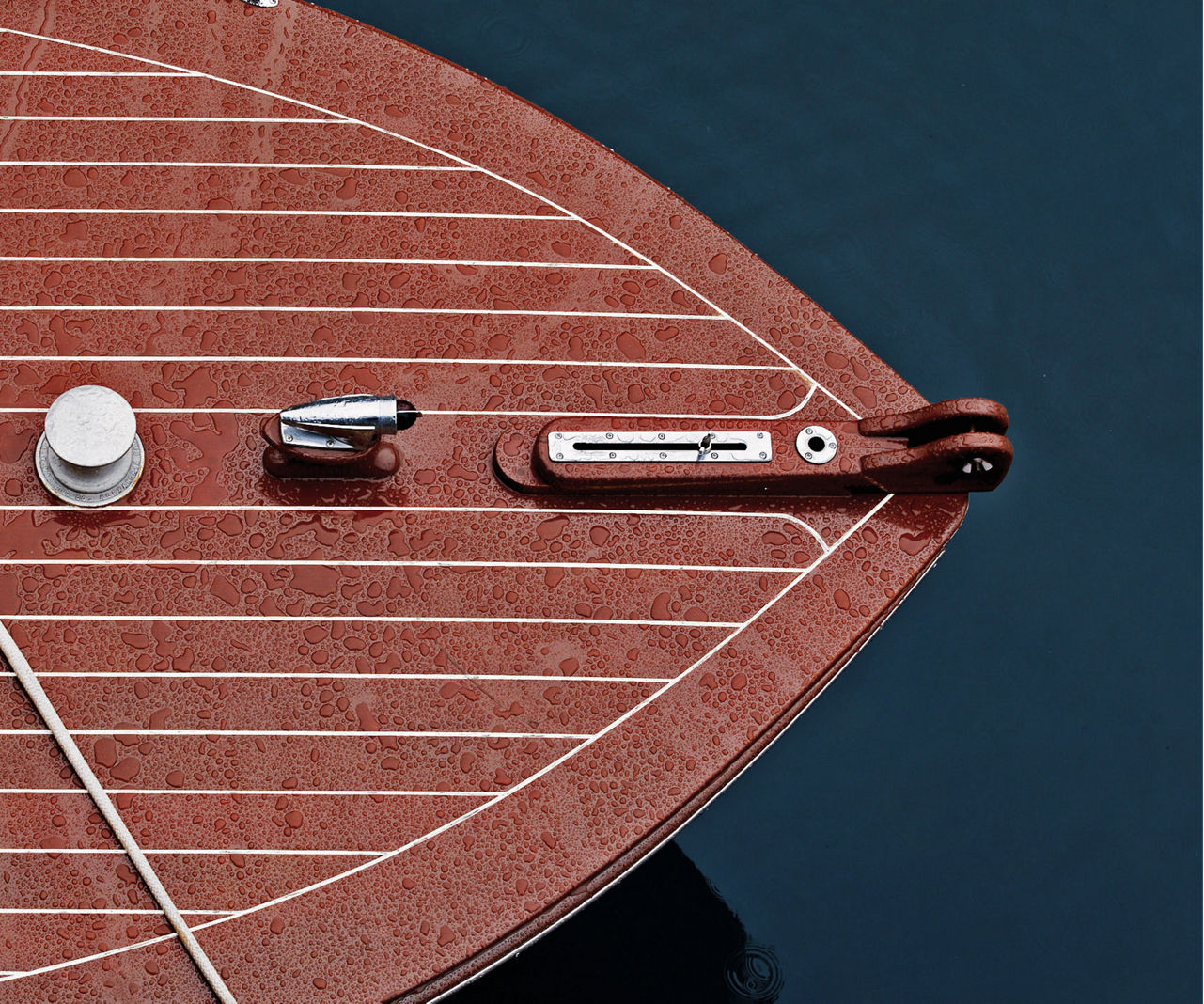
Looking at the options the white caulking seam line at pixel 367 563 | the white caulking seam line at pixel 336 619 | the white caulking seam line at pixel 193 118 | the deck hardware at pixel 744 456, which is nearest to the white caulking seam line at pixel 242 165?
the white caulking seam line at pixel 193 118

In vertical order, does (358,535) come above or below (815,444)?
above

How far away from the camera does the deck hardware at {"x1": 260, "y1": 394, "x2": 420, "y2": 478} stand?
245 cm

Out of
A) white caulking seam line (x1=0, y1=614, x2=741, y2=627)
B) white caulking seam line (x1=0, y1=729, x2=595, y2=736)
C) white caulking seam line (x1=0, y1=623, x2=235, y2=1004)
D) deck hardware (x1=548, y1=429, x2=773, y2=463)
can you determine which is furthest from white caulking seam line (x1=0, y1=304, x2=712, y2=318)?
white caulking seam line (x1=0, y1=729, x2=595, y2=736)

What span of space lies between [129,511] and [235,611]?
33 centimetres

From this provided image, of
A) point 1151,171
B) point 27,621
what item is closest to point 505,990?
point 27,621

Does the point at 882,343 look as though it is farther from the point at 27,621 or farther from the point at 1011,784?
the point at 27,621

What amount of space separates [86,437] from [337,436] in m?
0.52

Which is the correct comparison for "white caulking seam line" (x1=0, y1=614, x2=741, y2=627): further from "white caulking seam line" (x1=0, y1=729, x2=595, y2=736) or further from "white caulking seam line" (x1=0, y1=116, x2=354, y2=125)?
"white caulking seam line" (x1=0, y1=116, x2=354, y2=125)

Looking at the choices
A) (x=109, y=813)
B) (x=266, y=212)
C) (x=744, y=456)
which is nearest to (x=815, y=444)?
(x=744, y=456)

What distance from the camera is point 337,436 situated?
99.0 inches

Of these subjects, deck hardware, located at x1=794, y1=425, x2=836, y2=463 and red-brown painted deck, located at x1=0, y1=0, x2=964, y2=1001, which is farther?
deck hardware, located at x1=794, y1=425, x2=836, y2=463

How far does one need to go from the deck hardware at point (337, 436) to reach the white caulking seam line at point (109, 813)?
0.65 metres

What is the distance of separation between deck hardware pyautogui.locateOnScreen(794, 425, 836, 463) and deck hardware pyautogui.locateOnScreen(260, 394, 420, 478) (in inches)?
34.0

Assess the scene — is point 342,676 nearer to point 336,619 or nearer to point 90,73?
point 336,619
